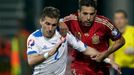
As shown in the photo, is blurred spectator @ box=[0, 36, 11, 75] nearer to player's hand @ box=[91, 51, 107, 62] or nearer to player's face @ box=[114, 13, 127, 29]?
player's face @ box=[114, 13, 127, 29]

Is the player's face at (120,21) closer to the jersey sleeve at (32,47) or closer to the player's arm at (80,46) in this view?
the player's arm at (80,46)

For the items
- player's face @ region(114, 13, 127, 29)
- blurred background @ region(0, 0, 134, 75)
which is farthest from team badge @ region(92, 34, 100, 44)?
blurred background @ region(0, 0, 134, 75)

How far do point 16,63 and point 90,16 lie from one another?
32.4ft

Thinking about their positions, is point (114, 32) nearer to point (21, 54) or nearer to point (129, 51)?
point (129, 51)

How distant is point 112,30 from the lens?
1263 cm

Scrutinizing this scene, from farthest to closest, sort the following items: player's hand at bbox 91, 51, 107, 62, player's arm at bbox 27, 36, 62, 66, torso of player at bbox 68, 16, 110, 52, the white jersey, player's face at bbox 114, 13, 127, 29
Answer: player's face at bbox 114, 13, 127, 29 → torso of player at bbox 68, 16, 110, 52 → player's hand at bbox 91, 51, 107, 62 → the white jersey → player's arm at bbox 27, 36, 62, 66

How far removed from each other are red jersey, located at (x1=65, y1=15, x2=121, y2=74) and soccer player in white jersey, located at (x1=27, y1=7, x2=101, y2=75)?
1.09 feet

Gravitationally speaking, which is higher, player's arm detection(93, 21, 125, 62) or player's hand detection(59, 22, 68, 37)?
player's hand detection(59, 22, 68, 37)

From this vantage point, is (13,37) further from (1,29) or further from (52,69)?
(52,69)

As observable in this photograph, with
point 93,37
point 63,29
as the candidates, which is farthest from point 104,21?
point 63,29

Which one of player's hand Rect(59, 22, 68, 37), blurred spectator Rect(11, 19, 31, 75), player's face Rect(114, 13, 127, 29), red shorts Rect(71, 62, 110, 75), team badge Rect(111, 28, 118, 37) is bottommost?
blurred spectator Rect(11, 19, 31, 75)

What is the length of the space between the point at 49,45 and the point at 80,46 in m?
0.59

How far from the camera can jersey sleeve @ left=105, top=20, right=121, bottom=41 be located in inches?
495

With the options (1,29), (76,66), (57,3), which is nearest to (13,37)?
(1,29)
